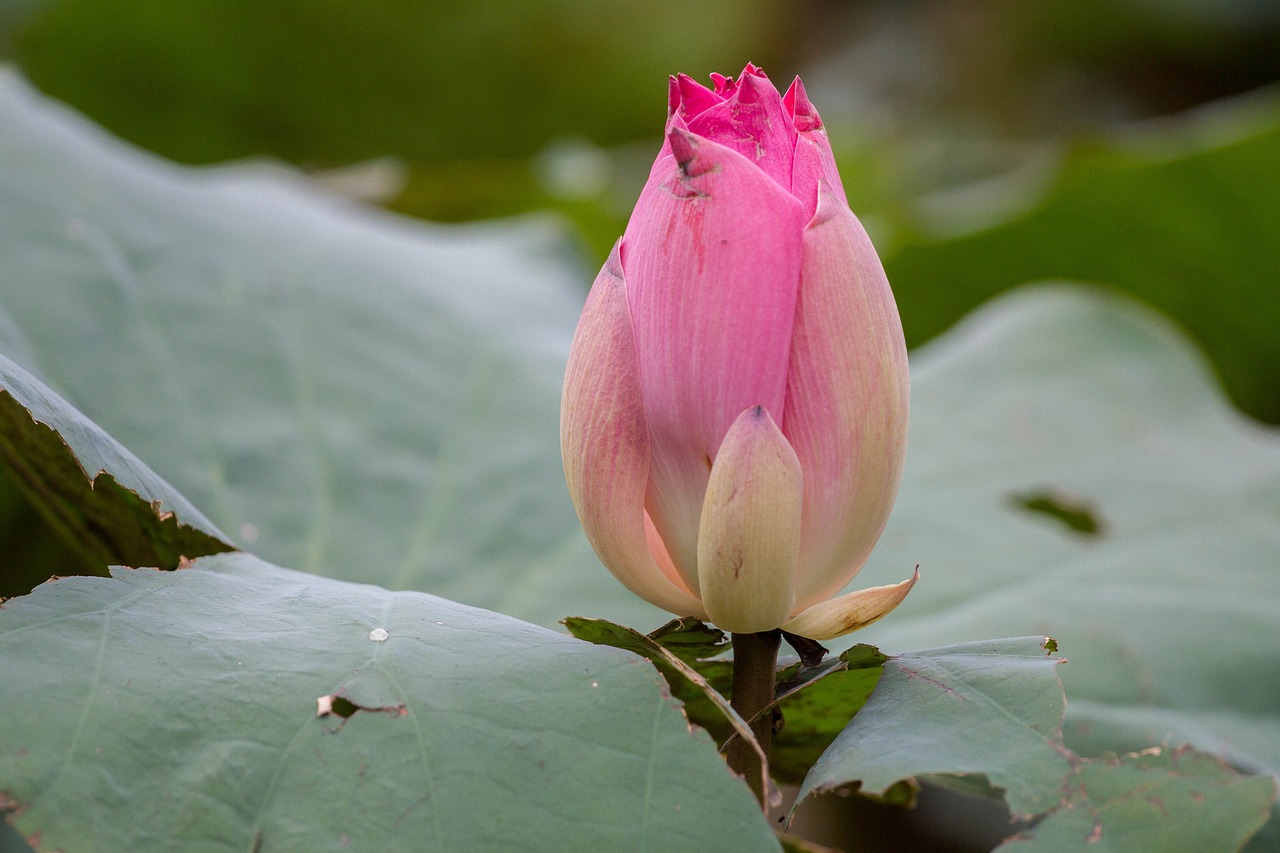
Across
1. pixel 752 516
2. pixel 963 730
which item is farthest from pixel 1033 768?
pixel 752 516

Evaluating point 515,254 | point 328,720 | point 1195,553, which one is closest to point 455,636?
point 328,720

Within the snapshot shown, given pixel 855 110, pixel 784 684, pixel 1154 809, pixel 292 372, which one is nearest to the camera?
pixel 1154 809

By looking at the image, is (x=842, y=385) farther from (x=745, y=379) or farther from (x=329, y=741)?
(x=329, y=741)

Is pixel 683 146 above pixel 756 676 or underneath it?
above

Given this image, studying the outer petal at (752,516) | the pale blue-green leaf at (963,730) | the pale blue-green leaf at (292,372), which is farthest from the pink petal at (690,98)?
the pale blue-green leaf at (292,372)

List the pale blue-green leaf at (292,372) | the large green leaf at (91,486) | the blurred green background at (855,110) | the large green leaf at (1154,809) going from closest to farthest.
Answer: the large green leaf at (1154,809), the large green leaf at (91,486), the pale blue-green leaf at (292,372), the blurred green background at (855,110)

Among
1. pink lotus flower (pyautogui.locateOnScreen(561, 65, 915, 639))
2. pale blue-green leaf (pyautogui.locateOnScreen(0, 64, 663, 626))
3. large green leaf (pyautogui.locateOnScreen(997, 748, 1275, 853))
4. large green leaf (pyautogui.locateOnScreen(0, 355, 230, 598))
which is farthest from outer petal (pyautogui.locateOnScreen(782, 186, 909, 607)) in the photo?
pale blue-green leaf (pyautogui.locateOnScreen(0, 64, 663, 626))

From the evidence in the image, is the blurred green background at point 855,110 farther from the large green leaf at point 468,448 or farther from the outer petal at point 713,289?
the outer petal at point 713,289
